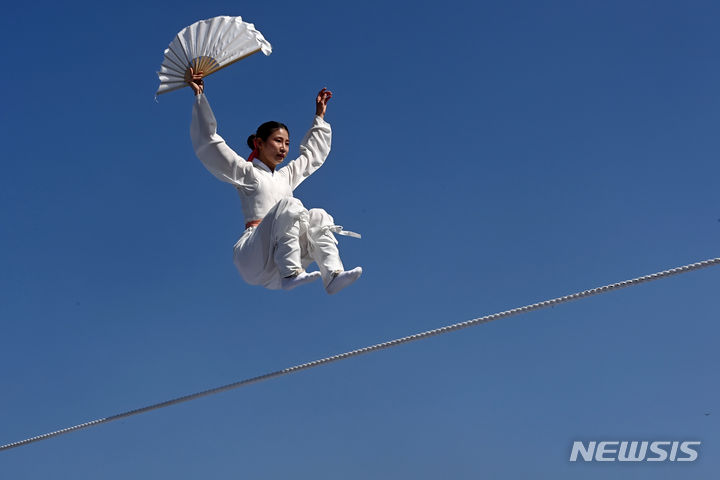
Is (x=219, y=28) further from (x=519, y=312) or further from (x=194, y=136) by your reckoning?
(x=519, y=312)

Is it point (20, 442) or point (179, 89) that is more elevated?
point (179, 89)

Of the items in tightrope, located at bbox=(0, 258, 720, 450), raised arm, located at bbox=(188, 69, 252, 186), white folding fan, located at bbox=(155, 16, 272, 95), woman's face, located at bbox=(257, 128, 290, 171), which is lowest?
tightrope, located at bbox=(0, 258, 720, 450)

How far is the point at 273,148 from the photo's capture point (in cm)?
786

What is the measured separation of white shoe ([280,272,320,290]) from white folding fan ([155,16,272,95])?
1659mm

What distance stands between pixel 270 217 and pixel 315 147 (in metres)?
1.14

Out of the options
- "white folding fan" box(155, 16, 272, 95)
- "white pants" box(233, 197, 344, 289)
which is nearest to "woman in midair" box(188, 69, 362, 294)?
"white pants" box(233, 197, 344, 289)

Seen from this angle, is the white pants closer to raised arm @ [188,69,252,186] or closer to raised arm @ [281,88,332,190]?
raised arm @ [188,69,252,186]

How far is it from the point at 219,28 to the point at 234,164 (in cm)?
98

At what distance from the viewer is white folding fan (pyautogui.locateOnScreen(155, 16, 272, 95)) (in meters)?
7.65

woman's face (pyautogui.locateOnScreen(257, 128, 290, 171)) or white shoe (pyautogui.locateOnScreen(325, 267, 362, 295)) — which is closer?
white shoe (pyautogui.locateOnScreen(325, 267, 362, 295))

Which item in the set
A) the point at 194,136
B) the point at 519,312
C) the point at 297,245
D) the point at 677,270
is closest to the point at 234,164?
the point at 194,136

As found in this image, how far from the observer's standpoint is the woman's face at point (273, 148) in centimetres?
786

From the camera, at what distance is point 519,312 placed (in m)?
6.66

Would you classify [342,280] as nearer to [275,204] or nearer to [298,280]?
[298,280]
